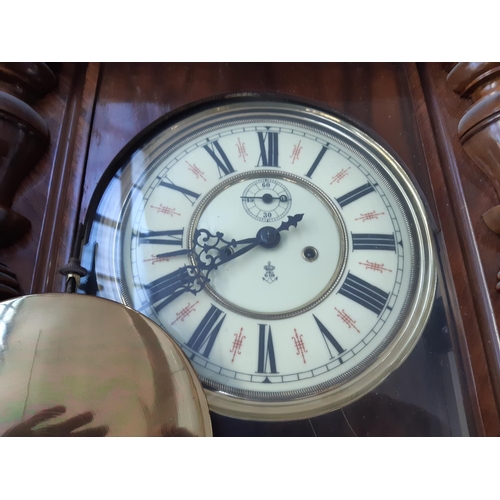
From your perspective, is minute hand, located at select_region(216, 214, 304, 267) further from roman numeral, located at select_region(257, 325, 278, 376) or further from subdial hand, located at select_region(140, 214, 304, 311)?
roman numeral, located at select_region(257, 325, 278, 376)

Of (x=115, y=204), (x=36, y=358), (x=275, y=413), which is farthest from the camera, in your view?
(x=115, y=204)

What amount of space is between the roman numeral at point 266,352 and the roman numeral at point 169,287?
0.39ft

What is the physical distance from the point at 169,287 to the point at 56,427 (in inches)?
10.2

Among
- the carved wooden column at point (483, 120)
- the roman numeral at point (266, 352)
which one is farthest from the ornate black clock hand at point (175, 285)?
the carved wooden column at point (483, 120)

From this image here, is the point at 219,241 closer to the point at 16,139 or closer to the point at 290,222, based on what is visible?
the point at 290,222

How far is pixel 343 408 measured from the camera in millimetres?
640

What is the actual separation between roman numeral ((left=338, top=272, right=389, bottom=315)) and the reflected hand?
14.5 inches

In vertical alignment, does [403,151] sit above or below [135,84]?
below

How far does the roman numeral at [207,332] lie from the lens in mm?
671

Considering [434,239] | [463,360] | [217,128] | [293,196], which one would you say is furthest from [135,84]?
[463,360]

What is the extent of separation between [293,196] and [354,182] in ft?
0.32

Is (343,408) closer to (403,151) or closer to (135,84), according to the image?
(403,151)

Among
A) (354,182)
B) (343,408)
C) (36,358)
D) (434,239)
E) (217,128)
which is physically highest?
(217,128)

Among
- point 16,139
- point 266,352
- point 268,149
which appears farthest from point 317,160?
point 16,139
